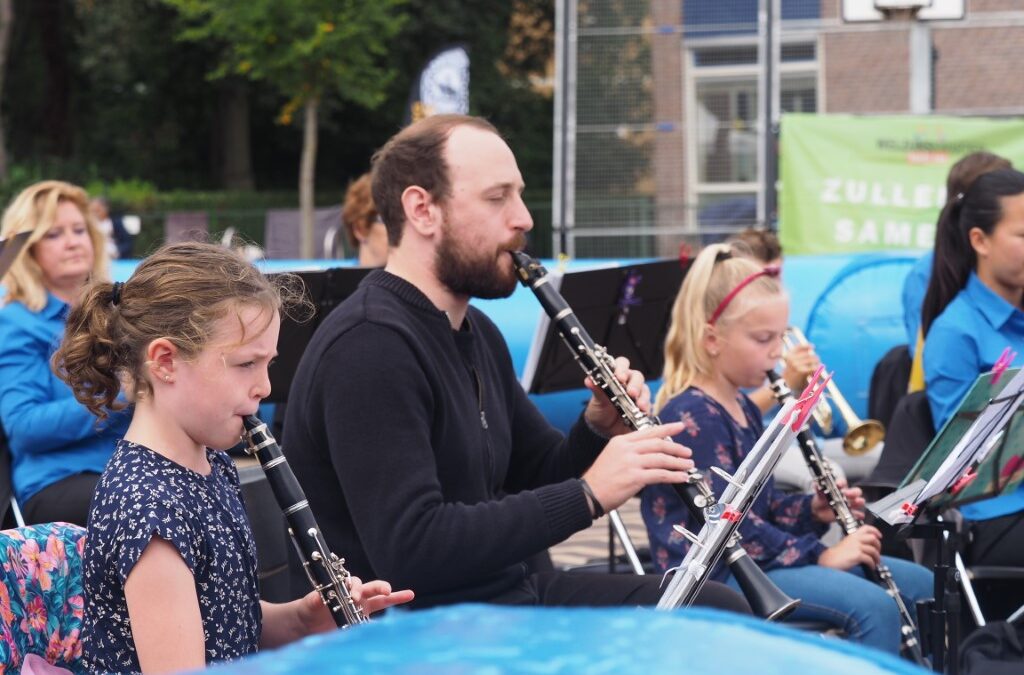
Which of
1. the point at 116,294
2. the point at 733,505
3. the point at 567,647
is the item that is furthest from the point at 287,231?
the point at 567,647

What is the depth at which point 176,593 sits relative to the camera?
7.22ft

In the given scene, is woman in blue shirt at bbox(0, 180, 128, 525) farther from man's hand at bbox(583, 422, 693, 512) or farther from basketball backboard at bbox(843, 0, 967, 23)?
basketball backboard at bbox(843, 0, 967, 23)

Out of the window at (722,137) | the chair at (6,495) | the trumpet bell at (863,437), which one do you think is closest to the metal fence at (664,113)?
the window at (722,137)

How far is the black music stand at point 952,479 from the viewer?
295 cm

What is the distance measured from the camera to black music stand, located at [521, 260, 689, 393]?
14.8ft

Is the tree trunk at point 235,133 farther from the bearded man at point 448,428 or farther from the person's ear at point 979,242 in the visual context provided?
the bearded man at point 448,428

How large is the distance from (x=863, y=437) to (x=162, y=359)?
331cm

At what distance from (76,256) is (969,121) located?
8039 millimetres

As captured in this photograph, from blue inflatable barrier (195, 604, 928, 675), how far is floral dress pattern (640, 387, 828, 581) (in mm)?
2462

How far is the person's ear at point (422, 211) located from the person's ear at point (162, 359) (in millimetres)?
846

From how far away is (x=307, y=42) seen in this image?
1977 centimetres

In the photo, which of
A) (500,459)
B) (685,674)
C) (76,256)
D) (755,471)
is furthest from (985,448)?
(76,256)

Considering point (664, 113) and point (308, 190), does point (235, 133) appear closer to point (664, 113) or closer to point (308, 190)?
point (308, 190)

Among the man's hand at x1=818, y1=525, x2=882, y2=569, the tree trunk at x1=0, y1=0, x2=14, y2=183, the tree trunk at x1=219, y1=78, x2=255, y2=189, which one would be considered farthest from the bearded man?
the tree trunk at x1=219, y1=78, x2=255, y2=189
